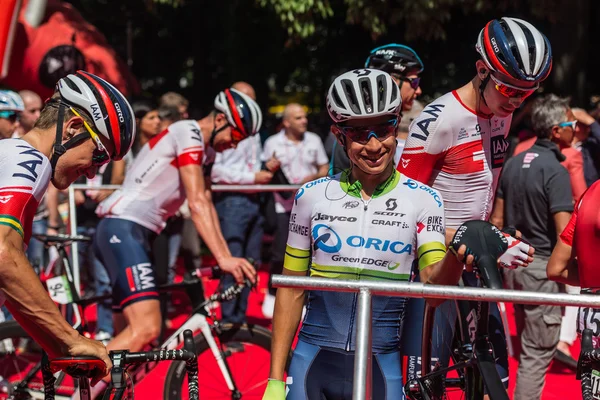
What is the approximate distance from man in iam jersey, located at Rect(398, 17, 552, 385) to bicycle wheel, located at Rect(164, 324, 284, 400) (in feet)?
6.30

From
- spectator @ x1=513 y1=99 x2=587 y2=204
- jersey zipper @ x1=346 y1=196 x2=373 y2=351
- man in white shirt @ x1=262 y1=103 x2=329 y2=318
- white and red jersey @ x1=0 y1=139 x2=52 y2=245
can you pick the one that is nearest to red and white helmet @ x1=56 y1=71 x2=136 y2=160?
white and red jersey @ x1=0 y1=139 x2=52 y2=245

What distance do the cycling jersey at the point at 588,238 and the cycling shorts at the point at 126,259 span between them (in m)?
2.77

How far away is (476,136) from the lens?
4289 mm

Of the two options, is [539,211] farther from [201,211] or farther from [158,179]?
[158,179]

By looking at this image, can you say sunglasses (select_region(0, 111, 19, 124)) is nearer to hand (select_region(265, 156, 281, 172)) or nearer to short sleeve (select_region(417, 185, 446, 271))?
hand (select_region(265, 156, 281, 172))

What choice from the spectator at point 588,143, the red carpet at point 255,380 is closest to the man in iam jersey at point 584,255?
the red carpet at point 255,380

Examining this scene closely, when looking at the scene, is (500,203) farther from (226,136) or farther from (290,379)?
(290,379)

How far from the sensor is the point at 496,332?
4.06 metres

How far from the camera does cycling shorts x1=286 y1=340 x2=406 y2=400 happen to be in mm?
3379

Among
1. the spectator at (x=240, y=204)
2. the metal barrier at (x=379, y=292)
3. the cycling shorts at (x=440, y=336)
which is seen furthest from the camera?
the spectator at (x=240, y=204)

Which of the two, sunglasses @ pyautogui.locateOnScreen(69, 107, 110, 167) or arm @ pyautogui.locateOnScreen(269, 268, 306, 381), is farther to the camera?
sunglasses @ pyautogui.locateOnScreen(69, 107, 110, 167)

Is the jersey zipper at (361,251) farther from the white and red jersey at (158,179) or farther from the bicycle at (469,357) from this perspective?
the white and red jersey at (158,179)

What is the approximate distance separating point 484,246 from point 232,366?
11.7 ft

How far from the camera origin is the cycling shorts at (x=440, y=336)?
12.9 ft
